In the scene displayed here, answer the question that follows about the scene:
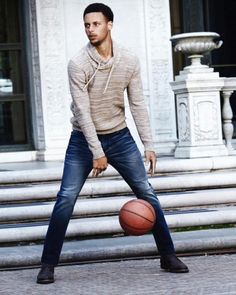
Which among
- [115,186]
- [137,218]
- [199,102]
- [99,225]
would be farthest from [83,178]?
[199,102]

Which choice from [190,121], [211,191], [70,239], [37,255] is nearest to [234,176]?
[211,191]

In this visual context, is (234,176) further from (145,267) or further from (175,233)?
(145,267)

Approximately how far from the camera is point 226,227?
8680 millimetres

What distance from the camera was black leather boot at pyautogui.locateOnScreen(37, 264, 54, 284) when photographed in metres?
6.60

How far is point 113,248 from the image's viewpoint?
25.0ft

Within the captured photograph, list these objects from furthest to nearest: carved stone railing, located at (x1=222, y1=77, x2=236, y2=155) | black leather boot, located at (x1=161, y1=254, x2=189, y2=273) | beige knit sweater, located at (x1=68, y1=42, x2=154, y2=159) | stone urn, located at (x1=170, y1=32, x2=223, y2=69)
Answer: carved stone railing, located at (x1=222, y1=77, x2=236, y2=155) → stone urn, located at (x1=170, y1=32, x2=223, y2=69) → black leather boot, located at (x1=161, y1=254, x2=189, y2=273) → beige knit sweater, located at (x1=68, y1=42, x2=154, y2=159)

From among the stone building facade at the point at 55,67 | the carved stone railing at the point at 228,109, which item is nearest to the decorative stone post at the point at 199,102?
the carved stone railing at the point at 228,109

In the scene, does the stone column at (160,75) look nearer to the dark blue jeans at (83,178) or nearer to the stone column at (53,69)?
the stone column at (53,69)

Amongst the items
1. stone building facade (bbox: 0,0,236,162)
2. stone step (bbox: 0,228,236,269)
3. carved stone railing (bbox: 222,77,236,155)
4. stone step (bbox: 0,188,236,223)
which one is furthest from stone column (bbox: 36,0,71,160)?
stone step (bbox: 0,228,236,269)

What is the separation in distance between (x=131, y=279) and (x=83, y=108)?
1.42m

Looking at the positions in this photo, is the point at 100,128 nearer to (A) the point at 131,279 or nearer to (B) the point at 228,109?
(A) the point at 131,279

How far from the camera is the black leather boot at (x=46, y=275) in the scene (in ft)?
21.7

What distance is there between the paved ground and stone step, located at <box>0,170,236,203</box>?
2058 mm

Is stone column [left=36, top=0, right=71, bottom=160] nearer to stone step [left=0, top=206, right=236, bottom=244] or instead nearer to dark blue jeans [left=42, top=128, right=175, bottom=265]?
stone step [left=0, top=206, right=236, bottom=244]
